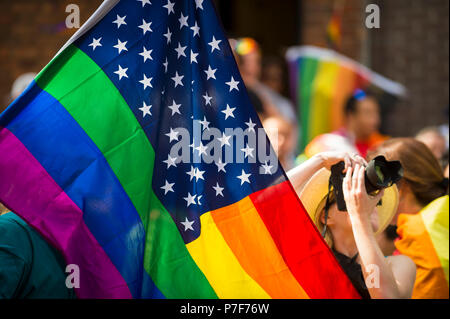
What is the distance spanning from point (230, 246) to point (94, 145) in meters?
0.64

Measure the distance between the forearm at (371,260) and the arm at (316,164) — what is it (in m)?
0.28

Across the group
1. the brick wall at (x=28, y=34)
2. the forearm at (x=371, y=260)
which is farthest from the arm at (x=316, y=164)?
the brick wall at (x=28, y=34)

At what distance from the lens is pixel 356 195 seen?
2752 mm

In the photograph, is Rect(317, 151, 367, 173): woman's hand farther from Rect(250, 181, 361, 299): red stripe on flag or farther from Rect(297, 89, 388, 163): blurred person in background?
Rect(297, 89, 388, 163): blurred person in background

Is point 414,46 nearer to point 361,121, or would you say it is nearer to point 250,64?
point 361,121

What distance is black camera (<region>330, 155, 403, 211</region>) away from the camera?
108 inches

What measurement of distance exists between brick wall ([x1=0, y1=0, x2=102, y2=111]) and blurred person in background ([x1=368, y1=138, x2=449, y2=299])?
5473 millimetres

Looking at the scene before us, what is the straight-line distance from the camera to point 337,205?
2908 mm

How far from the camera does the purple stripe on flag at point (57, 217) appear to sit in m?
2.51

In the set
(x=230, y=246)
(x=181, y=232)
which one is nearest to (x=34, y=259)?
(x=181, y=232)

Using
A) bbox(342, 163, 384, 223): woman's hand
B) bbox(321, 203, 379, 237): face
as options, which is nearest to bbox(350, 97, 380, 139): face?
bbox(321, 203, 379, 237): face

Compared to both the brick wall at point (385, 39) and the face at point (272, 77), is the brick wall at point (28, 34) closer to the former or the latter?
the brick wall at point (385, 39)

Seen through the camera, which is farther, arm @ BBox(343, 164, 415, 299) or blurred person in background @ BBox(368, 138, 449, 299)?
blurred person in background @ BBox(368, 138, 449, 299)
